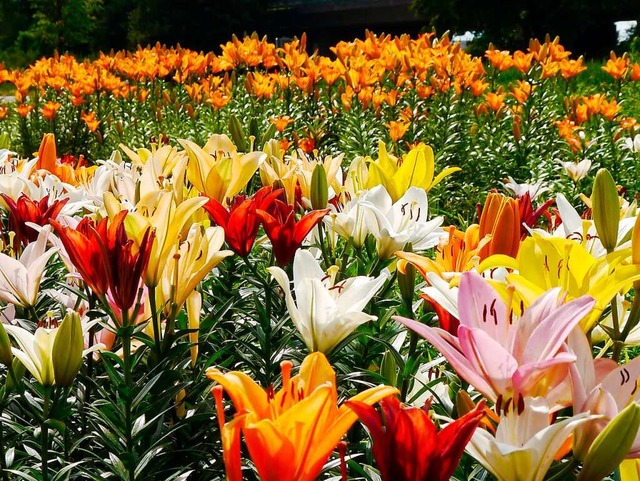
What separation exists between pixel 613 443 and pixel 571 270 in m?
0.30

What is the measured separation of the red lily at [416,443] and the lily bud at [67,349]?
1.68 ft

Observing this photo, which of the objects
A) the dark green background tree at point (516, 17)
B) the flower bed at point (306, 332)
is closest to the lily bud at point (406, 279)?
the flower bed at point (306, 332)

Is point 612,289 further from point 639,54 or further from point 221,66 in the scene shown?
point 639,54

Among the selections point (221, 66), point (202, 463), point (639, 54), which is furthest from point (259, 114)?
point (639, 54)

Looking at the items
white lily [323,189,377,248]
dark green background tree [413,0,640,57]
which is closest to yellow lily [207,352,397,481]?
white lily [323,189,377,248]

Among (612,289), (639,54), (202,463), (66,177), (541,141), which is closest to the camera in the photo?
(612,289)

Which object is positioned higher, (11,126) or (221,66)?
(221,66)

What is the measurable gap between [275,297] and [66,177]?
1.10 metres

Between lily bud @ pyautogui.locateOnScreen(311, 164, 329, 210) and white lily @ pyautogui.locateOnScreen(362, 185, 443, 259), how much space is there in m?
0.16

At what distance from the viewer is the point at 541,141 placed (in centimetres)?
522

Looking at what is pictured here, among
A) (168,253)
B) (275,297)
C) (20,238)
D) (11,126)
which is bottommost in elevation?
(11,126)

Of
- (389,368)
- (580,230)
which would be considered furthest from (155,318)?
(580,230)

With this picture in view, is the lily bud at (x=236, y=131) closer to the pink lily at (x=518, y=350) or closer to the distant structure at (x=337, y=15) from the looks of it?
the pink lily at (x=518, y=350)

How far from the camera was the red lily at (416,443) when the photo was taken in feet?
2.45
